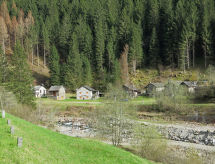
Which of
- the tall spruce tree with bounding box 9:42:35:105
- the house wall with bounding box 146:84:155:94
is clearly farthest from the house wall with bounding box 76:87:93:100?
the tall spruce tree with bounding box 9:42:35:105

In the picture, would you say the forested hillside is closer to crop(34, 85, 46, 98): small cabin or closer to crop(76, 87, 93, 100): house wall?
crop(34, 85, 46, 98): small cabin

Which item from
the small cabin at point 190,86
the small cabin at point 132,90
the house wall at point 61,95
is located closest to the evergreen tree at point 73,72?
the house wall at point 61,95

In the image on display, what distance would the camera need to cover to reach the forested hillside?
7350cm

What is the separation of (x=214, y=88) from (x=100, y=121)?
123 ft

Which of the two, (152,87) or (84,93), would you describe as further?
(84,93)

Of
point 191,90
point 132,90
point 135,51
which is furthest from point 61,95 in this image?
point 191,90

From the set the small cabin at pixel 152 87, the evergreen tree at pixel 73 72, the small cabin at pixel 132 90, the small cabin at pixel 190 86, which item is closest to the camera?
the small cabin at pixel 190 86

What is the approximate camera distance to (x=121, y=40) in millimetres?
88438

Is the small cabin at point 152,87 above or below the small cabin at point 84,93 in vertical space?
above

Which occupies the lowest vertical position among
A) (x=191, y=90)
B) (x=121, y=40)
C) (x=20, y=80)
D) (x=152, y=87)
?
(x=191, y=90)

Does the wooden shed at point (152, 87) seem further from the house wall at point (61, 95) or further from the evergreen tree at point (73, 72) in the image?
the house wall at point (61, 95)

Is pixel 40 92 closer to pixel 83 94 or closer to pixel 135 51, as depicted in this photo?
pixel 83 94

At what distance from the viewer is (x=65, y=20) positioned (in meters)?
99.3

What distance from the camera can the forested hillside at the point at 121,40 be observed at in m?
73.5
